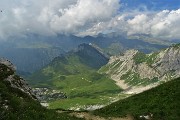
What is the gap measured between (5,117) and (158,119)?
902 inches

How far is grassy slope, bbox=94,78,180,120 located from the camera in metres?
51.1

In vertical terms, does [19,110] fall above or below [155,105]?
below

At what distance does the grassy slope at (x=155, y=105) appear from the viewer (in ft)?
168

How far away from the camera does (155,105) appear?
180 ft

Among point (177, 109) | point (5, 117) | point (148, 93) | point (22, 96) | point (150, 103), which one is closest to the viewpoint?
point (5, 117)

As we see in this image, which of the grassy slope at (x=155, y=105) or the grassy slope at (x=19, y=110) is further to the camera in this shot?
the grassy slope at (x=155, y=105)

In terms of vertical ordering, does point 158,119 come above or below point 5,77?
below

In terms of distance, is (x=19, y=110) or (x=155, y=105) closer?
(x=19, y=110)

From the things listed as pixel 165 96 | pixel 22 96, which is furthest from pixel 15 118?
pixel 165 96

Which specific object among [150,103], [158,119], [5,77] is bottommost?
[158,119]

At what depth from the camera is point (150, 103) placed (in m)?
56.5

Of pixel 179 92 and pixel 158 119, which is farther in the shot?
pixel 179 92

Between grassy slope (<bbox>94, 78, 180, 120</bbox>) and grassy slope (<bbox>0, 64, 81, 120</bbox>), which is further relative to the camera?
grassy slope (<bbox>94, 78, 180, 120</bbox>)

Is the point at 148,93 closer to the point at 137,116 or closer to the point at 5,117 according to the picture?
the point at 137,116
